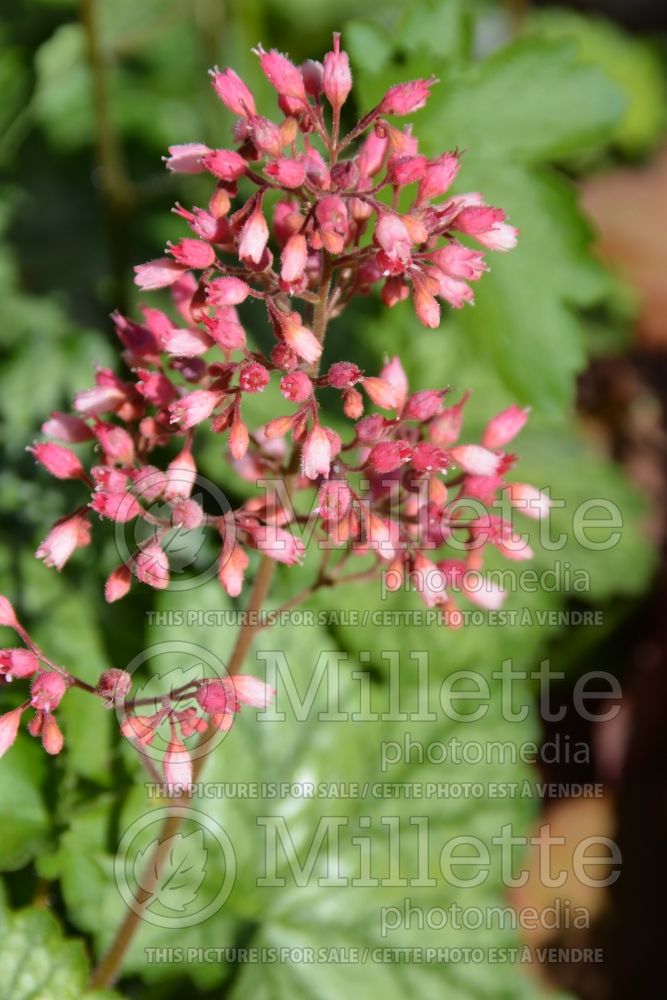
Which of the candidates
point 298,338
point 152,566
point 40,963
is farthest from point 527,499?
point 40,963

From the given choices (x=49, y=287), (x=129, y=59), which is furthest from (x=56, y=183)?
(x=129, y=59)

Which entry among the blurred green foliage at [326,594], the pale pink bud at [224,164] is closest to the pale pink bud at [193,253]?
the pale pink bud at [224,164]

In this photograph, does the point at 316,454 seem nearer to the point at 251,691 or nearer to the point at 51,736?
the point at 251,691

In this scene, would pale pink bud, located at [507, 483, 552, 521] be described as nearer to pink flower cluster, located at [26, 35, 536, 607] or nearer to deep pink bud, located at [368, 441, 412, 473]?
pink flower cluster, located at [26, 35, 536, 607]

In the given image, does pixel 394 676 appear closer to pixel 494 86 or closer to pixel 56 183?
pixel 494 86

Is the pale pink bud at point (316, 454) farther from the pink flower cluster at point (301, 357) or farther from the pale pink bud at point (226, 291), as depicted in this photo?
the pale pink bud at point (226, 291)

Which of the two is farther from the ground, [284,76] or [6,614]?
[284,76]
